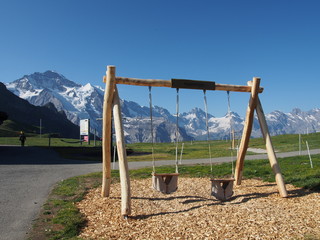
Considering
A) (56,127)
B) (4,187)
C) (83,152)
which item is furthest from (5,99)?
(4,187)

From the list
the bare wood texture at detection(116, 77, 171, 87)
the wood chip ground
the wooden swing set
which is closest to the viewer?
the wood chip ground

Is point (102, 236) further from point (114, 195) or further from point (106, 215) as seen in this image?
point (114, 195)

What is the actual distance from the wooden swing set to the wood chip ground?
504 mm

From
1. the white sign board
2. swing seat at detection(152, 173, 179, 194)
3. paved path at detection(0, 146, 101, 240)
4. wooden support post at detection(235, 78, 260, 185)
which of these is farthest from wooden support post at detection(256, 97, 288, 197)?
the white sign board

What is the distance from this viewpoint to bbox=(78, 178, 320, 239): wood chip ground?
5.73 meters

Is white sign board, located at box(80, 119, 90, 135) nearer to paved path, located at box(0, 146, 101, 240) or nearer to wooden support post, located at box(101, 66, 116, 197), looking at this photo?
paved path, located at box(0, 146, 101, 240)

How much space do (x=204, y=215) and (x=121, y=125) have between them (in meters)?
3.10

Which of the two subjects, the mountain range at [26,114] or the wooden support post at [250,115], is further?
the mountain range at [26,114]

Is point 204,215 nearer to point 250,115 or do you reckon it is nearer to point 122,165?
point 122,165

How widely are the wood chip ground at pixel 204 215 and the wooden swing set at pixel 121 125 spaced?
1.65 feet

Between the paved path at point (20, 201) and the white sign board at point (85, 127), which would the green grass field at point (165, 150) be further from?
the paved path at point (20, 201)

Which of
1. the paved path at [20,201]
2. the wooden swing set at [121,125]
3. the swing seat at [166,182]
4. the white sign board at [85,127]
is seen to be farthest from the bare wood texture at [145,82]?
the white sign board at [85,127]

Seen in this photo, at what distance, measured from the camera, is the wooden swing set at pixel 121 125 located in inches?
297

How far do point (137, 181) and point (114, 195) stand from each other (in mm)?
2511
